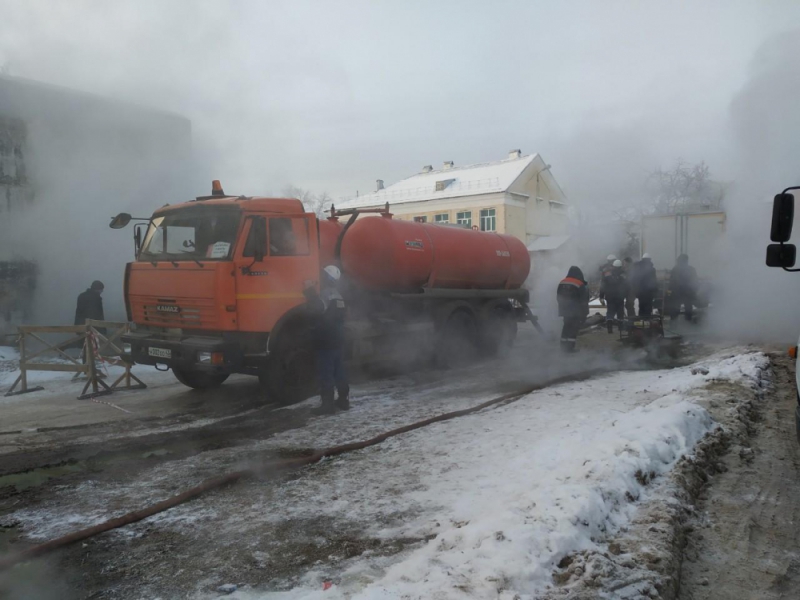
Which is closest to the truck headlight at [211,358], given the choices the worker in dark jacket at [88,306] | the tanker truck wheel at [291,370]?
the tanker truck wheel at [291,370]

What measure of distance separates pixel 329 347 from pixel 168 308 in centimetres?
217

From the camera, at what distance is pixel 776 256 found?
4449 mm

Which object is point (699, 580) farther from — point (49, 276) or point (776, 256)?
point (49, 276)

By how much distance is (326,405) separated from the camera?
688cm

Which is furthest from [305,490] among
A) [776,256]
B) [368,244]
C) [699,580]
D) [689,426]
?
[368,244]

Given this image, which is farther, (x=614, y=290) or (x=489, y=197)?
(x=489, y=197)

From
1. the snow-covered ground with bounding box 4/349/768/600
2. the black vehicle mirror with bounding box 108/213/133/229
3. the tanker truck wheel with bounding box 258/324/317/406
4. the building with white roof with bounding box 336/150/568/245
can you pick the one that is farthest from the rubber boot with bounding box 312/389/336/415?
the building with white roof with bounding box 336/150/568/245

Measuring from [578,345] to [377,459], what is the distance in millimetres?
8390

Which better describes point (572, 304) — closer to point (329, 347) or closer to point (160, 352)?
point (329, 347)

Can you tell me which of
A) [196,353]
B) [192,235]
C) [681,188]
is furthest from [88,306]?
[681,188]

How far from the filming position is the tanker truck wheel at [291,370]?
284 inches

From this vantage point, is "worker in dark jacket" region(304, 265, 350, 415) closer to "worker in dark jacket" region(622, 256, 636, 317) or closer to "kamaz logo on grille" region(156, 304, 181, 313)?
"kamaz logo on grille" region(156, 304, 181, 313)

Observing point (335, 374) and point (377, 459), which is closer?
point (377, 459)

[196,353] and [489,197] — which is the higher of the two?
[489,197]
